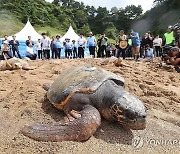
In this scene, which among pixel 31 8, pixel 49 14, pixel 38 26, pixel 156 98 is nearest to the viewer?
pixel 156 98

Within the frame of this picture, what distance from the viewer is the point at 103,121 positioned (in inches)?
109

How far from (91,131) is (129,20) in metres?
53.6

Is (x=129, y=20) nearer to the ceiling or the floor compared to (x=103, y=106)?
nearer to the ceiling

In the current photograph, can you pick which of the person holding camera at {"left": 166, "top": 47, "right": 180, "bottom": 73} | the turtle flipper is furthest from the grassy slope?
the turtle flipper

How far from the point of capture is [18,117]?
2930mm

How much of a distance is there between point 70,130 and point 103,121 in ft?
1.78

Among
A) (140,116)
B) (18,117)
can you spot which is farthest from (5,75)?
(140,116)

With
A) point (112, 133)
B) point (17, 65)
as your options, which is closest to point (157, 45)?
point (17, 65)

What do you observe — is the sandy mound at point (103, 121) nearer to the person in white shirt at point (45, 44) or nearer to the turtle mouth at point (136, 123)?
the turtle mouth at point (136, 123)

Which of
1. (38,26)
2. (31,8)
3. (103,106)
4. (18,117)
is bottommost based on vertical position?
(18,117)

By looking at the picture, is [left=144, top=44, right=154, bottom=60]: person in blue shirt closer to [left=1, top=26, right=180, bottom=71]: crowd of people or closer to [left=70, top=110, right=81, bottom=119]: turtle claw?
[left=1, top=26, right=180, bottom=71]: crowd of people

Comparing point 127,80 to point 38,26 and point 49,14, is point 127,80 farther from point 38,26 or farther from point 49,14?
point 49,14

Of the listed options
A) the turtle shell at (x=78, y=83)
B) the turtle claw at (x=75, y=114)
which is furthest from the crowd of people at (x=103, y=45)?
the turtle claw at (x=75, y=114)

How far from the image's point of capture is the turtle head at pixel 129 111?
2.36 metres
